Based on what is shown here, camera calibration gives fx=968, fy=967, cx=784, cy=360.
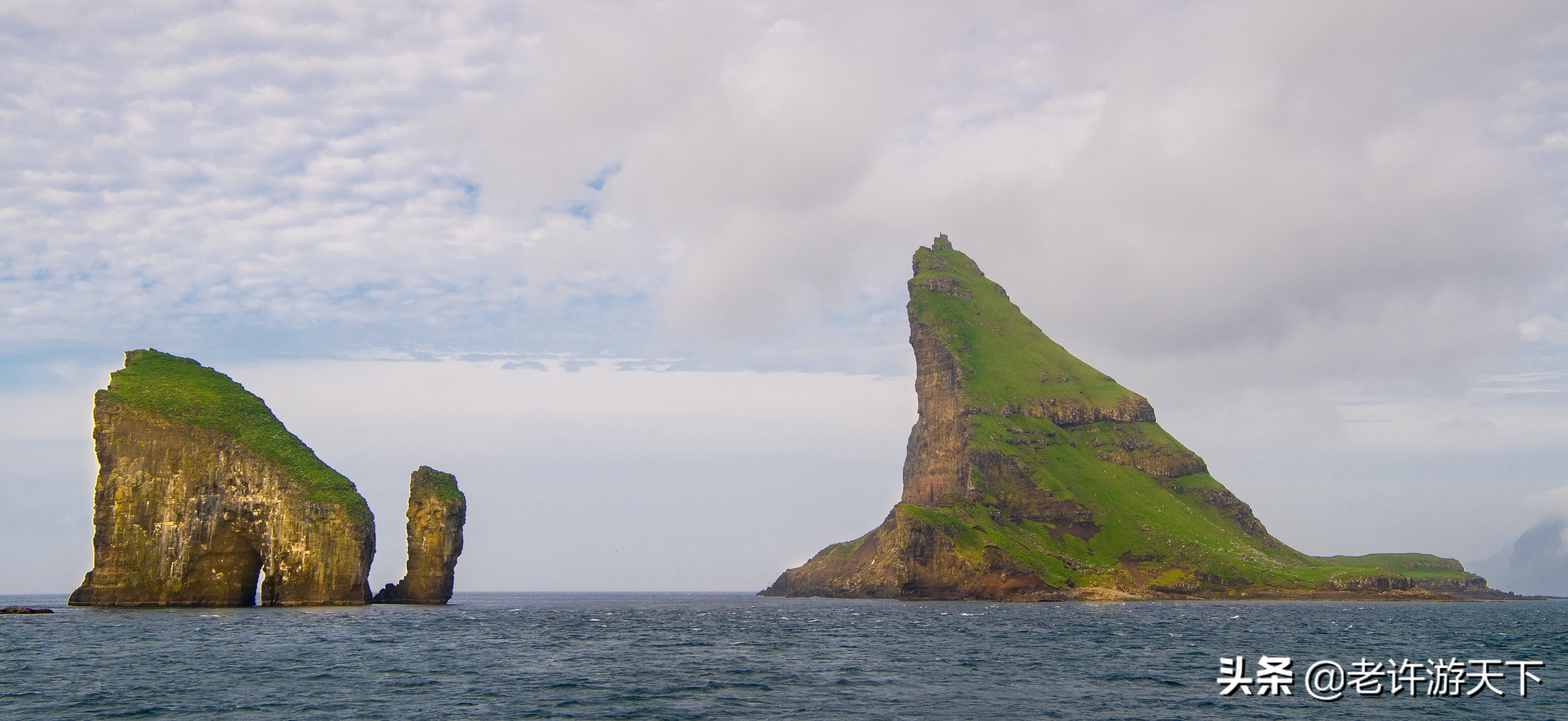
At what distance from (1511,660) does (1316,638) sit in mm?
19733

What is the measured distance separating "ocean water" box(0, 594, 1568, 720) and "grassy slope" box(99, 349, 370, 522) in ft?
56.7

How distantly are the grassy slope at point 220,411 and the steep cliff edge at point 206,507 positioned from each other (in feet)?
0.55

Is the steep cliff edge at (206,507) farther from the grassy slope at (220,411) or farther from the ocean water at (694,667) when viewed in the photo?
the ocean water at (694,667)

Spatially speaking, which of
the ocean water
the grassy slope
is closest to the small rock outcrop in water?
the grassy slope

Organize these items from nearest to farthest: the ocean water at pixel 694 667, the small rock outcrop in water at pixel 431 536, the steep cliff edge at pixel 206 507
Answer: the ocean water at pixel 694 667 → the steep cliff edge at pixel 206 507 → the small rock outcrop in water at pixel 431 536

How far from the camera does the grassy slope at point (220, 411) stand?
4737 inches

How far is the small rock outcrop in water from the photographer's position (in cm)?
14325

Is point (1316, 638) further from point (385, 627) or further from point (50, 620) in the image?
point (50, 620)

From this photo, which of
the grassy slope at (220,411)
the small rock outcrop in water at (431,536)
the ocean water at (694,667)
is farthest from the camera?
the small rock outcrop in water at (431,536)

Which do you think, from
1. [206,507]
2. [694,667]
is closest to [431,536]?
[206,507]

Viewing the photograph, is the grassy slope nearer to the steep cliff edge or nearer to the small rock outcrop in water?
the steep cliff edge

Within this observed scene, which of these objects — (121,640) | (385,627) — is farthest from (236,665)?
(385,627)

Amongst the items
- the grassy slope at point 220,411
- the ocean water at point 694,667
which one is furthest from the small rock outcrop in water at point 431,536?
the ocean water at point 694,667

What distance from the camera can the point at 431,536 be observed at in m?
144
